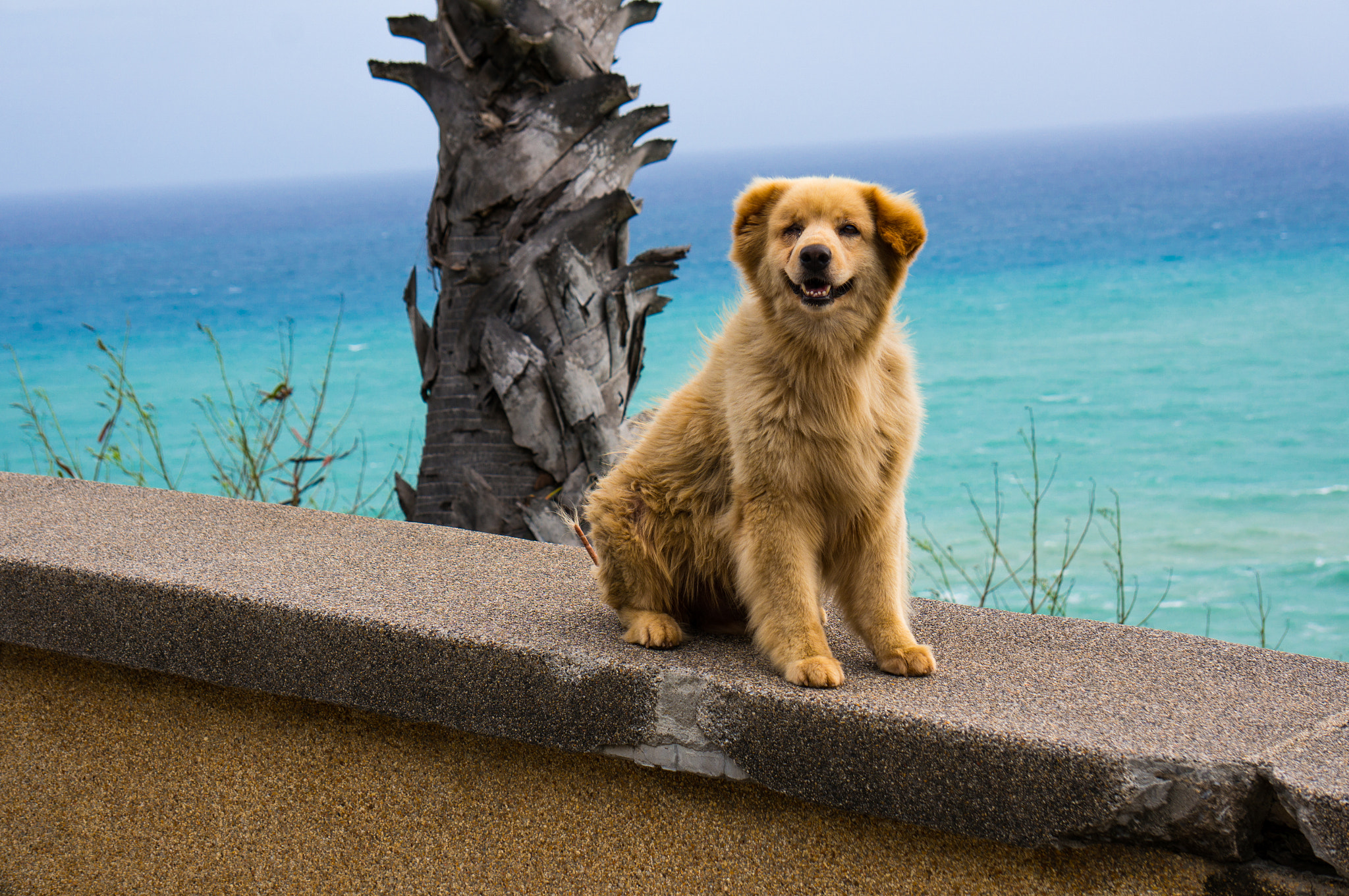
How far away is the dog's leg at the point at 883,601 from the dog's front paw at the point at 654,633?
393 millimetres

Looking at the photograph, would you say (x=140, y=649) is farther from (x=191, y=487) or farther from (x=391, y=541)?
(x=191, y=487)

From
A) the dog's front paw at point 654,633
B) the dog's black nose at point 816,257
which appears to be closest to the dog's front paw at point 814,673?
the dog's front paw at point 654,633

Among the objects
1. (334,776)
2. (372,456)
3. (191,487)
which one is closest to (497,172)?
(334,776)

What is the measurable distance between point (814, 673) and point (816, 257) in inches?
32.6

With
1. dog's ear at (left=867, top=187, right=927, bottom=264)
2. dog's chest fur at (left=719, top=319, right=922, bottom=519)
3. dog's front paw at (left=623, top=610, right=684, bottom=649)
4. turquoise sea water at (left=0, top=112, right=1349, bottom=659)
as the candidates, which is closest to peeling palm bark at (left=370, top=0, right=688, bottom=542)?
turquoise sea water at (left=0, top=112, right=1349, bottom=659)

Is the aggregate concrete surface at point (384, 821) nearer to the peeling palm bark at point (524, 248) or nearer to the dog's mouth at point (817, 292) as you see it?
the dog's mouth at point (817, 292)

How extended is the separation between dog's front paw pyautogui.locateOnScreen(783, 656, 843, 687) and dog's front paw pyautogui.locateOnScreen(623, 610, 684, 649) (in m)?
0.31

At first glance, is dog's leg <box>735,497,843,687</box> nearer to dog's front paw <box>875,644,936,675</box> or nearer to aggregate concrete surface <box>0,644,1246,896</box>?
dog's front paw <box>875,644,936,675</box>

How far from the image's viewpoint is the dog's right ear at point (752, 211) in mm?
2268

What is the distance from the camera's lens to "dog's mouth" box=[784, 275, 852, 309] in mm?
2100

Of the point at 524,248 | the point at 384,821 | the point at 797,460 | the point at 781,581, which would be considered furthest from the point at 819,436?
the point at 524,248

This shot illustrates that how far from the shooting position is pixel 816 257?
206cm

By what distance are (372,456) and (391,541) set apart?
1076 cm

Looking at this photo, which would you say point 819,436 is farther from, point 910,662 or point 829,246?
point 910,662
